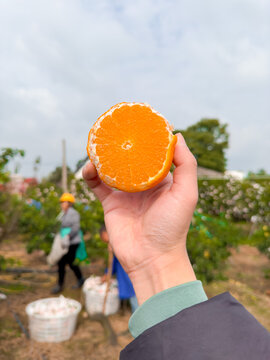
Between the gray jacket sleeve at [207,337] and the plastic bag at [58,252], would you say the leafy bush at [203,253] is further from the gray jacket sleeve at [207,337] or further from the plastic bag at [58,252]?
the gray jacket sleeve at [207,337]

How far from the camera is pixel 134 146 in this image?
134cm

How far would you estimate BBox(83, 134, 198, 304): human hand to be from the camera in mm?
1081

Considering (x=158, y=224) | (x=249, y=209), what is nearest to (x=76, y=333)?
(x=158, y=224)

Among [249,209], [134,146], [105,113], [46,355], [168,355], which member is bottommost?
[249,209]

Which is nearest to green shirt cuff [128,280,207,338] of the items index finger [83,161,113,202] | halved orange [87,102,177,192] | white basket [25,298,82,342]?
halved orange [87,102,177,192]

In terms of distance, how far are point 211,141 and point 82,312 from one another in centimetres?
3580

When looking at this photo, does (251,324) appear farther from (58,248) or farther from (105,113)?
(58,248)

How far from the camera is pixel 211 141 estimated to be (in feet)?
125

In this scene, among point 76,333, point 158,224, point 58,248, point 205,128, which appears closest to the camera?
point 158,224

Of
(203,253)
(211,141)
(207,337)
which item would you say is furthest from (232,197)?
(211,141)

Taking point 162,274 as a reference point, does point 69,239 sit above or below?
below

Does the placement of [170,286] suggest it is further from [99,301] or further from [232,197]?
[232,197]

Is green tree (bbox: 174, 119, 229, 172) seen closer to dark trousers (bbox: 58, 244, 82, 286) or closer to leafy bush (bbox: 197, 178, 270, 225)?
leafy bush (bbox: 197, 178, 270, 225)

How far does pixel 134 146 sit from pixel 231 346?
86cm
